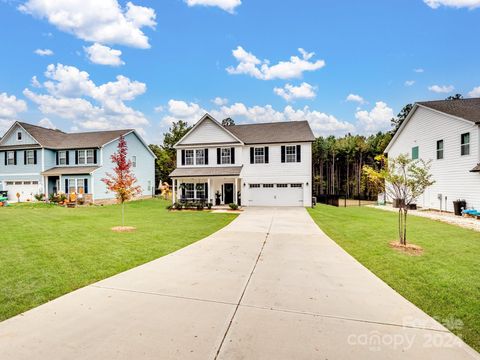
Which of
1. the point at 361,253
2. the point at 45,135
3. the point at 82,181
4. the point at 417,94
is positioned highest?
the point at 417,94

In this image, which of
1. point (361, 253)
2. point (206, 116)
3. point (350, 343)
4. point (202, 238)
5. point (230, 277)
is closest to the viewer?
point (350, 343)

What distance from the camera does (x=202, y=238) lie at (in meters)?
9.36

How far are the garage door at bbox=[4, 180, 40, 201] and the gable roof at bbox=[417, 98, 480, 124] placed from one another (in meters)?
36.3

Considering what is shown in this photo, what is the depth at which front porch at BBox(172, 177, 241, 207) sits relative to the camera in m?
22.0

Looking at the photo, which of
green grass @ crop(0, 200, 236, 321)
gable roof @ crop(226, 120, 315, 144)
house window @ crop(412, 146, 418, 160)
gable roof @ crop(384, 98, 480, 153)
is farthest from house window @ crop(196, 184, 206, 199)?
gable roof @ crop(384, 98, 480, 153)

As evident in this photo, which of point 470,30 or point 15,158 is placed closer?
point 470,30

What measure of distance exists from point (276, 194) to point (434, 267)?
52.8 feet

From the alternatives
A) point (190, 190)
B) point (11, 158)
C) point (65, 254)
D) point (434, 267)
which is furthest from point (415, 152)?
point (11, 158)

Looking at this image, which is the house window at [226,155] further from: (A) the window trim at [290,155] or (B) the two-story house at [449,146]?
(B) the two-story house at [449,146]

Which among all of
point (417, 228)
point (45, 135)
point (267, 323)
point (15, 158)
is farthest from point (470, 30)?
point (15, 158)

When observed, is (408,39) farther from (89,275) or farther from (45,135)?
(45,135)

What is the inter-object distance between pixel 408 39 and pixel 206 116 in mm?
15877

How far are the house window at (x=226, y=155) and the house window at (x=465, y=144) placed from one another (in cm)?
1645

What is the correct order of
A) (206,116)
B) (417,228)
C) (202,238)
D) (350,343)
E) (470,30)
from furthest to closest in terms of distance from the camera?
1. (206,116)
2. (470,30)
3. (417,228)
4. (202,238)
5. (350,343)
